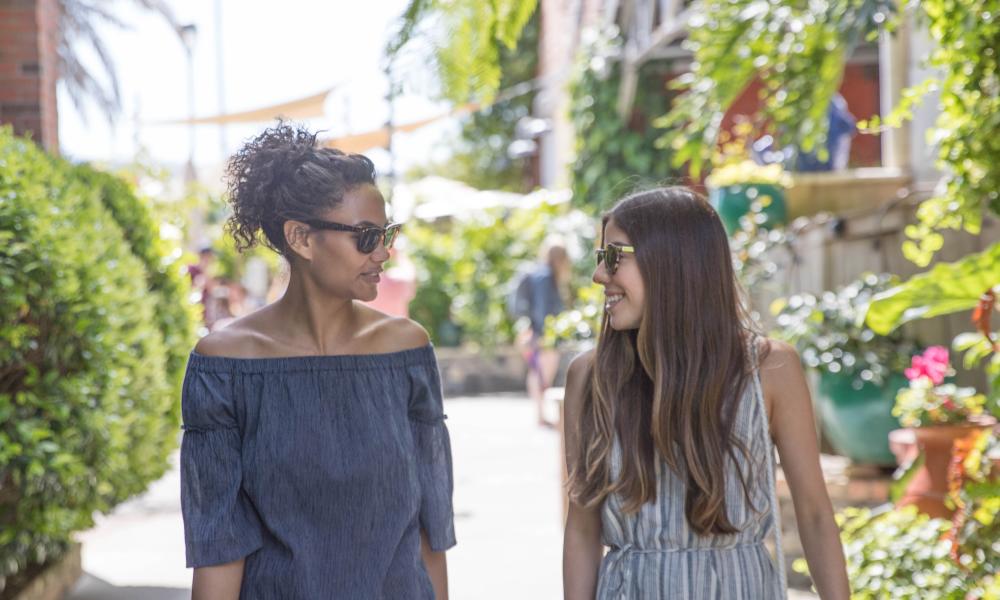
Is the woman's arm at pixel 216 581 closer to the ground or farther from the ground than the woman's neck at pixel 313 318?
closer to the ground

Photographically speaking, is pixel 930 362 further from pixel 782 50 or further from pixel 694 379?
pixel 694 379

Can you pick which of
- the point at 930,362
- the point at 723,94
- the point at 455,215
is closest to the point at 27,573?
the point at 723,94

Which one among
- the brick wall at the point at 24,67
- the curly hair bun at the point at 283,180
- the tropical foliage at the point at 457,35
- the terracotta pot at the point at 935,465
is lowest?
the terracotta pot at the point at 935,465

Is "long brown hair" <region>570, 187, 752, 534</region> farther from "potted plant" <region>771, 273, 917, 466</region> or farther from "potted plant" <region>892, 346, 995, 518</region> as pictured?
"potted plant" <region>771, 273, 917, 466</region>

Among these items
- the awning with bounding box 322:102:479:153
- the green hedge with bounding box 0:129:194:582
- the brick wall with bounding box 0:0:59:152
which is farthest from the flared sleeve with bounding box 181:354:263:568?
the brick wall with bounding box 0:0:59:152

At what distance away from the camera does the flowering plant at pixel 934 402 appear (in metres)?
5.22

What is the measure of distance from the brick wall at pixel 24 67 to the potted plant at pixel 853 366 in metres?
4.28

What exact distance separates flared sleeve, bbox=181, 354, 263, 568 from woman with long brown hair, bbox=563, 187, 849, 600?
2.19 ft

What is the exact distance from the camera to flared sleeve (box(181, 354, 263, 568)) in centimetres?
253

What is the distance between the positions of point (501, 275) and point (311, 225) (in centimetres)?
1575

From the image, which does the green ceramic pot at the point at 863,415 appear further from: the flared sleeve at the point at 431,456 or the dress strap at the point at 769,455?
the flared sleeve at the point at 431,456

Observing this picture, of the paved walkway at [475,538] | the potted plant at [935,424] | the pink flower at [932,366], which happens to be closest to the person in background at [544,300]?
the paved walkway at [475,538]

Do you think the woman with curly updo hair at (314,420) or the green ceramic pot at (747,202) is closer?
the woman with curly updo hair at (314,420)

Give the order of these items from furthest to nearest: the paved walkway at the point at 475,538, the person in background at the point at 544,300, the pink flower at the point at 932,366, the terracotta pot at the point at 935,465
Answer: the person in background at the point at 544,300
the paved walkway at the point at 475,538
the pink flower at the point at 932,366
the terracotta pot at the point at 935,465
